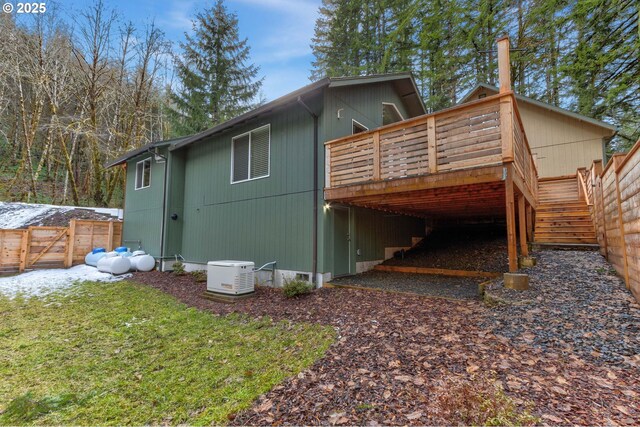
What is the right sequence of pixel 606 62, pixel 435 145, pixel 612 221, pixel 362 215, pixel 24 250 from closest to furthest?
pixel 612 221, pixel 435 145, pixel 362 215, pixel 24 250, pixel 606 62

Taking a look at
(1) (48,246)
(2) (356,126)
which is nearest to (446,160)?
(2) (356,126)

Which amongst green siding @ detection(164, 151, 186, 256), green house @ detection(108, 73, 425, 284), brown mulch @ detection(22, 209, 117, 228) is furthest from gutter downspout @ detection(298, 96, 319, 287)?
brown mulch @ detection(22, 209, 117, 228)

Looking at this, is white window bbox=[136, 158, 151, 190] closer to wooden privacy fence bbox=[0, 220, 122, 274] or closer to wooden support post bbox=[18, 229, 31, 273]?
wooden privacy fence bbox=[0, 220, 122, 274]

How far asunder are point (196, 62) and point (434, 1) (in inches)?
512

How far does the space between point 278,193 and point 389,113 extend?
198 inches

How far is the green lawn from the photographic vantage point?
260 centimetres

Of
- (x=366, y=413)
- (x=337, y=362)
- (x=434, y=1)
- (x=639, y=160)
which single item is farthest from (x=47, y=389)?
(x=434, y=1)

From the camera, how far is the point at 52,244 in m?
9.84

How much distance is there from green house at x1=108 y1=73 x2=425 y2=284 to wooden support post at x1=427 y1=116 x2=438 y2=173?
7.83 ft

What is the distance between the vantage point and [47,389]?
2959 millimetres

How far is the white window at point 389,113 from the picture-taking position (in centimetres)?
929

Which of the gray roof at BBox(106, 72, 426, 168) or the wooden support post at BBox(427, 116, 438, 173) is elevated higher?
the gray roof at BBox(106, 72, 426, 168)

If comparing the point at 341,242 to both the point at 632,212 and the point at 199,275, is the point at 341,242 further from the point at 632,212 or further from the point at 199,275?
the point at 632,212

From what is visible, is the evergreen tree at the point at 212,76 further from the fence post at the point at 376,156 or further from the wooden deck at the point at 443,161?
the fence post at the point at 376,156
